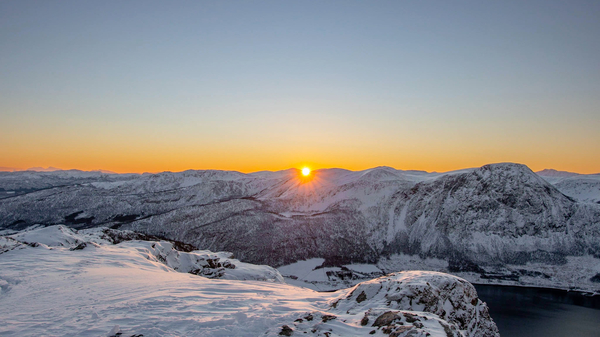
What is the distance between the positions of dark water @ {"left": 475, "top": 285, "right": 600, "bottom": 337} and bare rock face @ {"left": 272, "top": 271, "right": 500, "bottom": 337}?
54.0 metres

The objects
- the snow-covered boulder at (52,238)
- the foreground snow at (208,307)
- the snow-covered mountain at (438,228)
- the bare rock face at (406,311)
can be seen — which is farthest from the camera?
the snow-covered mountain at (438,228)

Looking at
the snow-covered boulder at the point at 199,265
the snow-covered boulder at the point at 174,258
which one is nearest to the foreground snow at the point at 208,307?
the snow-covered boulder at the point at 174,258

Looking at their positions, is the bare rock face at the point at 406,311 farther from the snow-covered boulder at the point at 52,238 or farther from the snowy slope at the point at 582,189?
the snowy slope at the point at 582,189

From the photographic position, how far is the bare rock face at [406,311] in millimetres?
14352

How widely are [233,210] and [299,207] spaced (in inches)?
1601

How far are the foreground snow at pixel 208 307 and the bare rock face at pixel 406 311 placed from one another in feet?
0.17

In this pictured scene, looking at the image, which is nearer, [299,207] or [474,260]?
[474,260]

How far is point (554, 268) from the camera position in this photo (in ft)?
374

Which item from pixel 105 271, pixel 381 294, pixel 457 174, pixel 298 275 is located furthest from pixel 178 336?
pixel 457 174

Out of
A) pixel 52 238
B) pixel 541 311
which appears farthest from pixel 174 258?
pixel 541 311

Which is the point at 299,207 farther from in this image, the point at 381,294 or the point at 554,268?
the point at 381,294

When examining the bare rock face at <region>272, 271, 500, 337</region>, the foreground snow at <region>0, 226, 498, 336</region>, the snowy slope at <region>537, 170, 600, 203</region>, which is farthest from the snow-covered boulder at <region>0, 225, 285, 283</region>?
the snowy slope at <region>537, 170, 600, 203</region>

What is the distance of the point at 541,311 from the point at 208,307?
312 ft

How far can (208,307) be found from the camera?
17.5m
